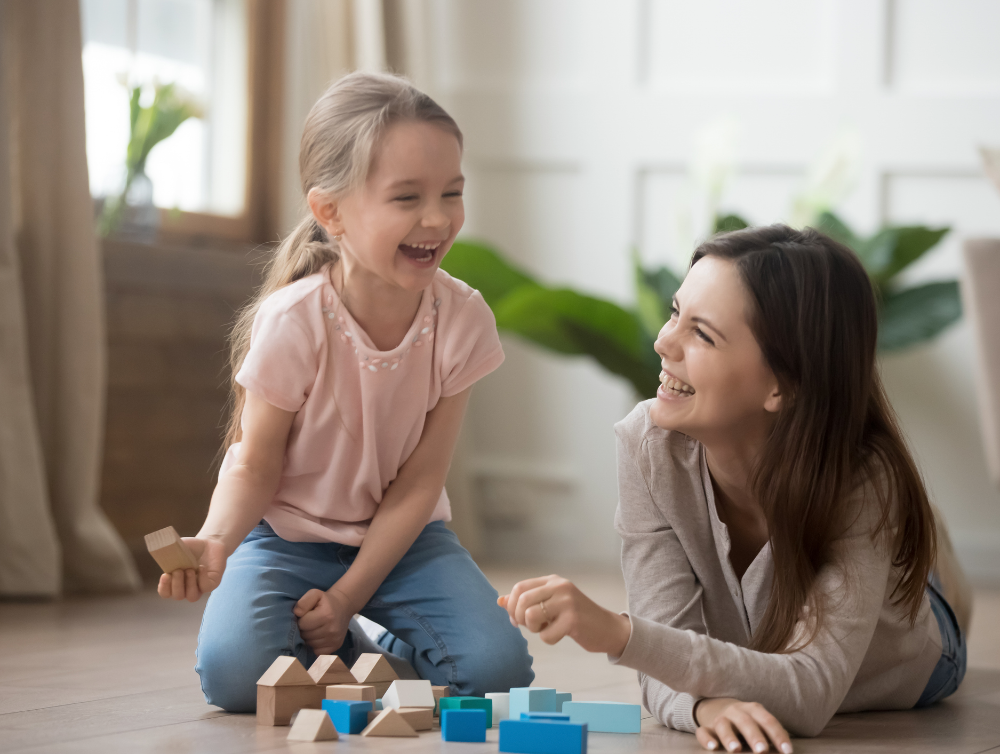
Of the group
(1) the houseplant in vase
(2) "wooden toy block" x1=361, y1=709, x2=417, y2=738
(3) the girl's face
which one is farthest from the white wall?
(2) "wooden toy block" x1=361, y1=709, x2=417, y2=738

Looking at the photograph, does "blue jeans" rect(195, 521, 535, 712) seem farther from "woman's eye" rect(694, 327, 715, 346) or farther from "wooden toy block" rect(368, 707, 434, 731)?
"woman's eye" rect(694, 327, 715, 346)

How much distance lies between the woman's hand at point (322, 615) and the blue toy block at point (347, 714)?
21 centimetres

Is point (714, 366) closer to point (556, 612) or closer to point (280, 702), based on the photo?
point (556, 612)

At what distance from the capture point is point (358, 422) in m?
1.43

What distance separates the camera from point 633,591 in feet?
4.17

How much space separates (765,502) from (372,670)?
0.46 metres

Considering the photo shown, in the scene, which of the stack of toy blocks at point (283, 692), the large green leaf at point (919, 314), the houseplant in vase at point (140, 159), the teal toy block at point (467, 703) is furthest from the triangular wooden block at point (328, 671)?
the large green leaf at point (919, 314)

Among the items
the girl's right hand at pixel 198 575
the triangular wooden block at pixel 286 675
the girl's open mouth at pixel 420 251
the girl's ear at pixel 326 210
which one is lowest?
the triangular wooden block at pixel 286 675

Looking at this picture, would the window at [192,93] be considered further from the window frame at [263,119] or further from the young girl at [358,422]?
the young girl at [358,422]

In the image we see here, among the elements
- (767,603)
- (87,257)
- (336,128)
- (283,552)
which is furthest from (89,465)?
(767,603)

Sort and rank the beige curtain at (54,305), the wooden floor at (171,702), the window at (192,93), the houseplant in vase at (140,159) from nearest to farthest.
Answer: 1. the wooden floor at (171,702)
2. the beige curtain at (54,305)
3. the houseplant in vase at (140,159)
4. the window at (192,93)

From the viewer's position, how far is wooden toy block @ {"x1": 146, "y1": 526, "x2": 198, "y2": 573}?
112 cm

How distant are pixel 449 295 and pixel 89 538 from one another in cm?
124

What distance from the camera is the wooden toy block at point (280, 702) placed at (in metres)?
1.18
